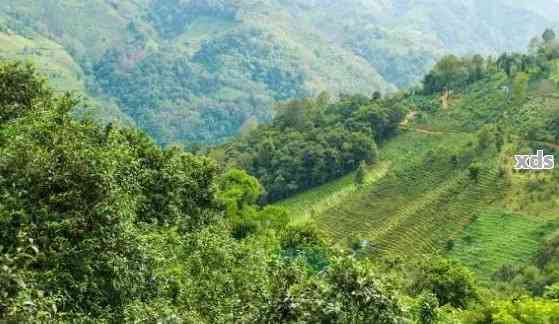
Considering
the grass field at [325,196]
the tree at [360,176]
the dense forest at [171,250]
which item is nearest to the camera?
the dense forest at [171,250]

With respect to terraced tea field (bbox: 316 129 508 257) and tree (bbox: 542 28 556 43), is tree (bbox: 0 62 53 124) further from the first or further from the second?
tree (bbox: 542 28 556 43)

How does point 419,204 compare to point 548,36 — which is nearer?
point 419,204

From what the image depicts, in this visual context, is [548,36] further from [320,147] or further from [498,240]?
[498,240]

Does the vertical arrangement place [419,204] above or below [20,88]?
below

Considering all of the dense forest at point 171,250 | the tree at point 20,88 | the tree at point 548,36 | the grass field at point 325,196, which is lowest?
the grass field at point 325,196

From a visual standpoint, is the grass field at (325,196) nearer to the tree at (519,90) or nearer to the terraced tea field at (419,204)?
the terraced tea field at (419,204)

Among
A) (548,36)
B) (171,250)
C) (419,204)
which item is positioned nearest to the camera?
(171,250)

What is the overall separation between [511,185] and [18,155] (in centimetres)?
4469

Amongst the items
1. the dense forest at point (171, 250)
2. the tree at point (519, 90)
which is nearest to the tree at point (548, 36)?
the tree at point (519, 90)

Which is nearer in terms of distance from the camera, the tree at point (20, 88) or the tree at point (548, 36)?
the tree at point (20, 88)

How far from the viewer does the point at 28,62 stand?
983 inches

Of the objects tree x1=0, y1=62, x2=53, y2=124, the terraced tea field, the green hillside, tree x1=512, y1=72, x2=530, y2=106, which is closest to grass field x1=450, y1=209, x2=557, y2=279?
the green hillside

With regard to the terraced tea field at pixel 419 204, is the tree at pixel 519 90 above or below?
above

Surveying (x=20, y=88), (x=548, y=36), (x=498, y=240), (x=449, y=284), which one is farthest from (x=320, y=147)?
(x=20, y=88)
